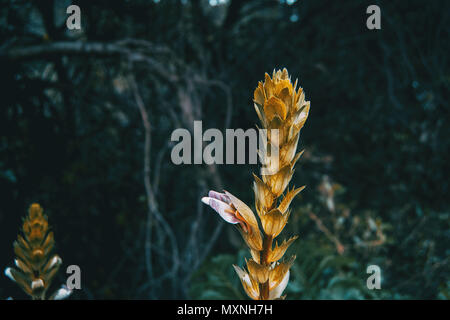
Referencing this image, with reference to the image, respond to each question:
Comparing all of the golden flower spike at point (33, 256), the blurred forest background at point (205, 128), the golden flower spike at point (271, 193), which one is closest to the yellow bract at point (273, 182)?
the golden flower spike at point (271, 193)

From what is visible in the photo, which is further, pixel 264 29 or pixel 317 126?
pixel 264 29

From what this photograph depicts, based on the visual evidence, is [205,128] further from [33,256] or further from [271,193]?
[271,193]

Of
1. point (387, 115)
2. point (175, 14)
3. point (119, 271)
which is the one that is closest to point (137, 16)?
point (175, 14)

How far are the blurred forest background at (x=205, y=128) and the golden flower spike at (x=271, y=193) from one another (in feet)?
4.29

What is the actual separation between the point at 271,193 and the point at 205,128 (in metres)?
2.24

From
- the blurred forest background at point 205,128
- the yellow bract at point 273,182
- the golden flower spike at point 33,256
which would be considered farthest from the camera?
the blurred forest background at point 205,128

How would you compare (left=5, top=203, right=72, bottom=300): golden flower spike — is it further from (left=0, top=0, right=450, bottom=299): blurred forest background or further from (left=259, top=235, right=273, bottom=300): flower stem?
(left=0, top=0, right=450, bottom=299): blurred forest background

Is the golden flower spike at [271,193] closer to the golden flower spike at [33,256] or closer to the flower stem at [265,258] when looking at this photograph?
the flower stem at [265,258]

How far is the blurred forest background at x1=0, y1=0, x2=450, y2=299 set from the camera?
6.73 ft

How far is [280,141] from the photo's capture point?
1.45 ft

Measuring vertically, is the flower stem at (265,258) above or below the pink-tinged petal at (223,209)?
below

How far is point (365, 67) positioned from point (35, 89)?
2.94 metres

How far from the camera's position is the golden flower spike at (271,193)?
1.43ft

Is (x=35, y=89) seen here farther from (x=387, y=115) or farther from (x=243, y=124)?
(x=387, y=115)
